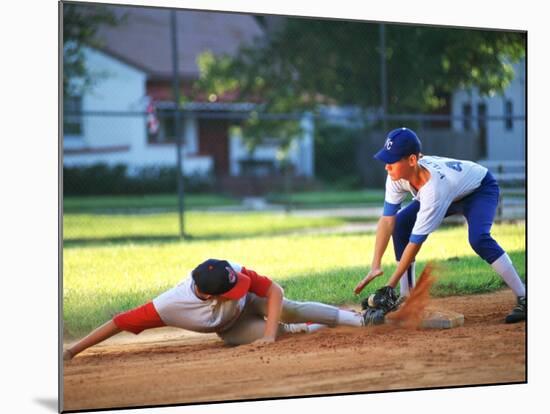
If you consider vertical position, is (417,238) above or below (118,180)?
below

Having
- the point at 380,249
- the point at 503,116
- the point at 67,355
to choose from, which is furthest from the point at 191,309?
the point at 503,116

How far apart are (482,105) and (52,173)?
6724 mm

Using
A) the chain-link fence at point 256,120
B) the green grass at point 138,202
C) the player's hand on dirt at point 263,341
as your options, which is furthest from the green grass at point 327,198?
the player's hand on dirt at point 263,341

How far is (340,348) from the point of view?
582 centimetres

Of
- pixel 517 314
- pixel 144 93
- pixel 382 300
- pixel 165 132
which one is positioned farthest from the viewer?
pixel 165 132

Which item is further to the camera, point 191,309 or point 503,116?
point 503,116

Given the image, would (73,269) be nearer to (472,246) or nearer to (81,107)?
(472,246)

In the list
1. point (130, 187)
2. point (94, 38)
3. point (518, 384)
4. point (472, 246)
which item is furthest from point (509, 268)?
point (130, 187)

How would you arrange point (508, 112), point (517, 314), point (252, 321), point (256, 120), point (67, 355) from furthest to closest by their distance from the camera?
point (256, 120) < point (508, 112) < point (517, 314) < point (252, 321) < point (67, 355)

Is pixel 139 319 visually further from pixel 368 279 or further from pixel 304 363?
pixel 368 279

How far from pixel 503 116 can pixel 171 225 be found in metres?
6.04

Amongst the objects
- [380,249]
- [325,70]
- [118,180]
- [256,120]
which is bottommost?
[380,249]

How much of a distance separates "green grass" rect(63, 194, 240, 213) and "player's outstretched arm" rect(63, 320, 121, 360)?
10.1 m

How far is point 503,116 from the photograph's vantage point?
Answer: 9367 millimetres
